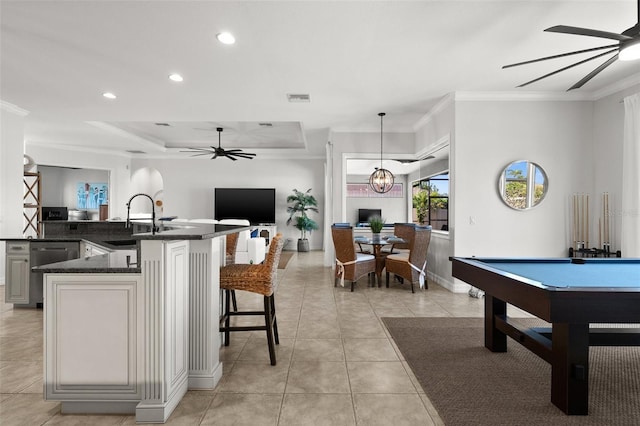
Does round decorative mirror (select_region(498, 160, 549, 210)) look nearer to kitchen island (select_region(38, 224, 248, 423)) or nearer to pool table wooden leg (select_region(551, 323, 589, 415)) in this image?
pool table wooden leg (select_region(551, 323, 589, 415))

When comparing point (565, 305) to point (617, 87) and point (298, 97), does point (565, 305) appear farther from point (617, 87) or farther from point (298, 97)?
point (617, 87)

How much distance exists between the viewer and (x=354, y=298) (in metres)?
4.50

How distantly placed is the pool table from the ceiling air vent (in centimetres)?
331

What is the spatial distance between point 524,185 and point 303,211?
598 cm

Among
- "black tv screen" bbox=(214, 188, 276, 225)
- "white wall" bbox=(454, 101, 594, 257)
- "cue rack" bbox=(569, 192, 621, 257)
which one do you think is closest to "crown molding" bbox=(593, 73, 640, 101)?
"white wall" bbox=(454, 101, 594, 257)

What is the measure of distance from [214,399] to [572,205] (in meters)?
5.13

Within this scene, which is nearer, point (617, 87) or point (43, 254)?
point (43, 254)

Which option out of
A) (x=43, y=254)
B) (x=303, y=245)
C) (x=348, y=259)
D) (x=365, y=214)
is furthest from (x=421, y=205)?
(x=43, y=254)

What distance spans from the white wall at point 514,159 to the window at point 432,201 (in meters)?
1.60

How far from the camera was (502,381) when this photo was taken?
2.22m

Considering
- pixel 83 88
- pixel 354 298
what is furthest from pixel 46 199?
pixel 354 298

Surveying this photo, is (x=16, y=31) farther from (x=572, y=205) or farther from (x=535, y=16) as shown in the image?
(x=572, y=205)

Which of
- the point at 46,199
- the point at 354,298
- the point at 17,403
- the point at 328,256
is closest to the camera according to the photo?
the point at 17,403

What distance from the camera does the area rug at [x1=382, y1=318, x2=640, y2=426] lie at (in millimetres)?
1834
